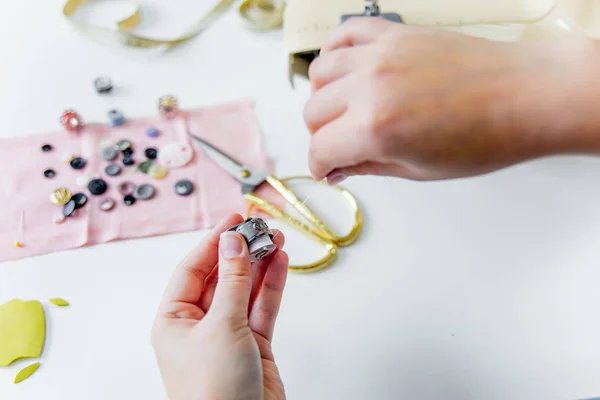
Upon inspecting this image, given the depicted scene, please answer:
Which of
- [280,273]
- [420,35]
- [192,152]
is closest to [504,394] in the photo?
[280,273]

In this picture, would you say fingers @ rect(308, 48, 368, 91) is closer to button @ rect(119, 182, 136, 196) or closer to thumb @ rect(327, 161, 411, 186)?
thumb @ rect(327, 161, 411, 186)

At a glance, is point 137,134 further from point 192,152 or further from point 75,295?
point 75,295

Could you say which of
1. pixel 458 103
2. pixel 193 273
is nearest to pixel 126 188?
pixel 193 273

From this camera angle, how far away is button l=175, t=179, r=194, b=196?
0.74 meters

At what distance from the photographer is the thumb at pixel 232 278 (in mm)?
489

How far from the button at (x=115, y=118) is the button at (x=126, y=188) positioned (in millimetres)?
121

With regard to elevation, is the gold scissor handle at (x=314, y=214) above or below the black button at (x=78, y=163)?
below

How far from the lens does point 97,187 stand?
74 cm

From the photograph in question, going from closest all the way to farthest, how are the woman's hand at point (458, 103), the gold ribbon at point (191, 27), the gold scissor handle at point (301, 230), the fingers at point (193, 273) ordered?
the woman's hand at point (458, 103)
the fingers at point (193, 273)
the gold scissor handle at point (301, 230)
the gold ribbon at point (191, 27)

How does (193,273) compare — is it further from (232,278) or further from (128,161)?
(128,161)

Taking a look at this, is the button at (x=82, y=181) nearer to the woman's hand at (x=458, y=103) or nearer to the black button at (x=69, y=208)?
the black button at (x=69, y=208)

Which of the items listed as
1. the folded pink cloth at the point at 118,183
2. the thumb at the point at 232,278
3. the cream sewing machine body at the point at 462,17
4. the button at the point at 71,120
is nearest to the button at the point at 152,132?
the folded pink cloth at the point at 118,183

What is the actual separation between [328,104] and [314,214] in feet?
0.80

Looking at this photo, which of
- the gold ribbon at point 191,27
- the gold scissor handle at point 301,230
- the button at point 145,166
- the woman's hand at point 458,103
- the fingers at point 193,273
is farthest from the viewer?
the gold ribbon at point 191,27
